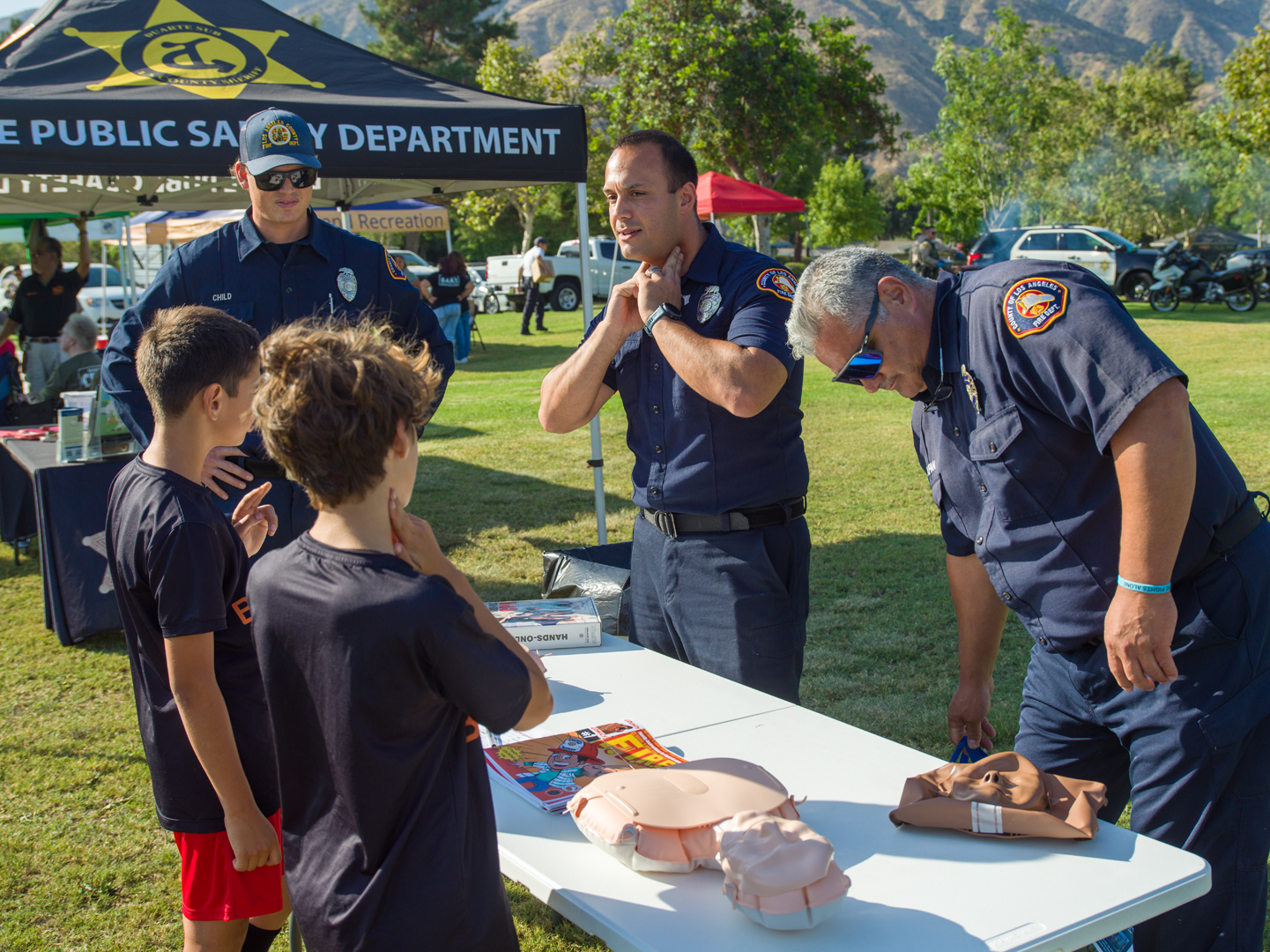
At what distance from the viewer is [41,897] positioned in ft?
9.07

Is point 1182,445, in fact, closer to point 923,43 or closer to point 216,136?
point 216,136

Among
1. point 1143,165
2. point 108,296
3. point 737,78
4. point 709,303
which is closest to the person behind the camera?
point 709,303

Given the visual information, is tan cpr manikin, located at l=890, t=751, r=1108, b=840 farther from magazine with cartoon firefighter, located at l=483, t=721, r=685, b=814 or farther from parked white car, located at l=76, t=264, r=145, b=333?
parked white car, located at l=76, t=264, r=145, b=333

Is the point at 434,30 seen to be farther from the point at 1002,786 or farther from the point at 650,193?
the point at 1002,786

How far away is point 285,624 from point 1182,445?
1.45m

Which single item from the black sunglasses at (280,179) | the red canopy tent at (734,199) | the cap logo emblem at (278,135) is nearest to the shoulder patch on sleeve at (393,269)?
the black sunglasses at (280,179)

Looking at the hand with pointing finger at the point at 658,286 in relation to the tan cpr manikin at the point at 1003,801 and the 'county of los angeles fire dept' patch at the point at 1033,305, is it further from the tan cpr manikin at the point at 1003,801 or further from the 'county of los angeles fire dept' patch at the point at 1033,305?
the tan cpr manikin at the point at 1003,801

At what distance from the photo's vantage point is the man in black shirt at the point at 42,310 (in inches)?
325

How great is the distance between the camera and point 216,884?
186 cm

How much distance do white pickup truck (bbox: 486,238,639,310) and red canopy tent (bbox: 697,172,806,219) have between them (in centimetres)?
563

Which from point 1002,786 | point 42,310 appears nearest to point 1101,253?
point 42,310

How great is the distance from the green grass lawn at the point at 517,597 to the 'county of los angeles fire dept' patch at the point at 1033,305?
1.82 meters

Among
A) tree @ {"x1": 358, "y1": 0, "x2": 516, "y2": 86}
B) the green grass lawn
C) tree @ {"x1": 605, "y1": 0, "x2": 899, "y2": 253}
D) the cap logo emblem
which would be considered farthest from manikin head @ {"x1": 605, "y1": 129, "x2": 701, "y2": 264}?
tree @ {"x1": 358, "y1": 0, "x2": 516, "y2": 86}

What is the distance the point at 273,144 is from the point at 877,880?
263 centimetres
